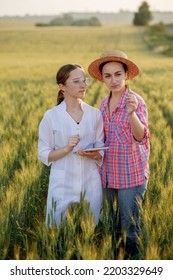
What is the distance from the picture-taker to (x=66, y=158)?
2.61m

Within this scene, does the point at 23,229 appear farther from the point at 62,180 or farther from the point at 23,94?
the point at 23,94

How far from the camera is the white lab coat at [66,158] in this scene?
2605 millimetres

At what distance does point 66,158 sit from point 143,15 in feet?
206

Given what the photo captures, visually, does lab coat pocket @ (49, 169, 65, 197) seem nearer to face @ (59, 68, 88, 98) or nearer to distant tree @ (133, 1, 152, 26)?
face @ (59, 68, 88, 98)

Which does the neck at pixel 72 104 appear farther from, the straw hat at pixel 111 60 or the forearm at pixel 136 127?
the forearm at pixel 136 127

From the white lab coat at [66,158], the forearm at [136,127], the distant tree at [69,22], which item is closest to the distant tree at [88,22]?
the distant tree at [69,22]

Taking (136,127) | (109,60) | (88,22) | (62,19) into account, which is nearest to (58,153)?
(136,127)

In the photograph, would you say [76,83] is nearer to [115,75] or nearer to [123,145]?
[115,75]

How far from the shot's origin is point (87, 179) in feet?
8.70

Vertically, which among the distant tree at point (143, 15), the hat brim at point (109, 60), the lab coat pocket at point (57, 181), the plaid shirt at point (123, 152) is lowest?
the lab coat pocket at point (57, 181)

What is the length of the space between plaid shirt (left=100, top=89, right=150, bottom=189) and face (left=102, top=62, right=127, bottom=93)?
79mm

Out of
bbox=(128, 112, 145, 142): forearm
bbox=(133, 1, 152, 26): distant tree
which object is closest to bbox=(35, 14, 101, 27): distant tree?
bbox=(133, 1, 152, 26): distant tree

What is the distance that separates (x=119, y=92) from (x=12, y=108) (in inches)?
202
